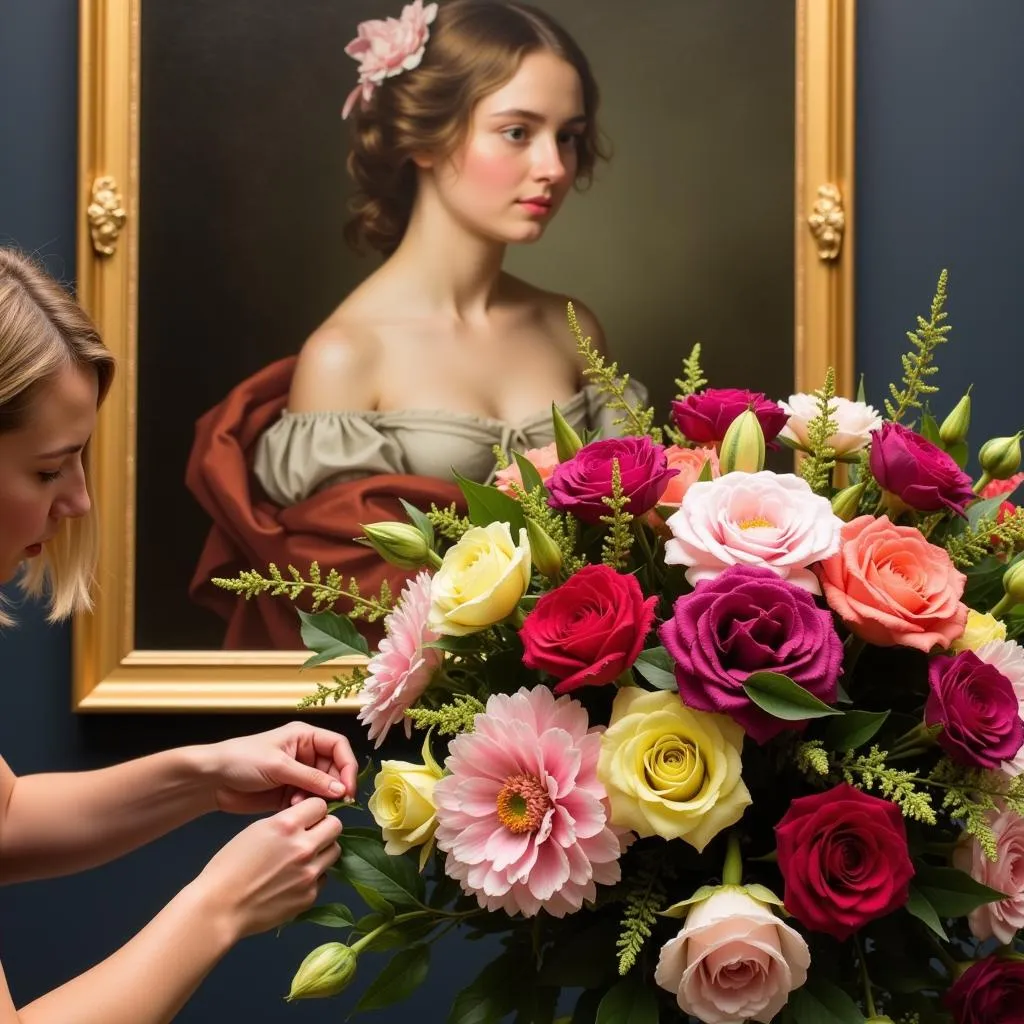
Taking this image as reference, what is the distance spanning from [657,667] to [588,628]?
0.20 feet

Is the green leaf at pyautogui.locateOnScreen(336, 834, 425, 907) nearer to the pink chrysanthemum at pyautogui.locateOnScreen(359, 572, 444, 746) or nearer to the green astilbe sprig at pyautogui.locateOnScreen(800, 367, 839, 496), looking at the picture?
the pink chrysanthemum at pyautogui.locateOnScreen(359, 572, 444, 746)

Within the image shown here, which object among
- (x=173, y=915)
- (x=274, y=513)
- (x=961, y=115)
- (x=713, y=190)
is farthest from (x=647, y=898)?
(x=961, y=115)

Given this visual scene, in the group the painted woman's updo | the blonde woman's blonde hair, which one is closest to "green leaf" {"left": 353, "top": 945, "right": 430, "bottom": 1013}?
the blonde woman's blonde hair

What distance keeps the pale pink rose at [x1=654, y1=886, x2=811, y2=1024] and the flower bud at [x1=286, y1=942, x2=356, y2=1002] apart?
8.1 inches

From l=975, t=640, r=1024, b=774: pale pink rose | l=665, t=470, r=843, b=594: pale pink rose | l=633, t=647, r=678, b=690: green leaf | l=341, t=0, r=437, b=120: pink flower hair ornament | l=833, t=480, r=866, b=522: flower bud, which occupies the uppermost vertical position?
l=341, t=0, r=437, b=120: pink flower hair ornament

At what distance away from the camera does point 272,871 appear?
2.85ft

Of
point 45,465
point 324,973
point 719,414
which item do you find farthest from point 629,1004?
point 45,465

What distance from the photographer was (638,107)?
67.1 inches

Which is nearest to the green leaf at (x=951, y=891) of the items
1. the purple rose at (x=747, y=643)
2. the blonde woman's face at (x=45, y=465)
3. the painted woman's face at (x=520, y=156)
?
the purple rose at (x=747, y=643)

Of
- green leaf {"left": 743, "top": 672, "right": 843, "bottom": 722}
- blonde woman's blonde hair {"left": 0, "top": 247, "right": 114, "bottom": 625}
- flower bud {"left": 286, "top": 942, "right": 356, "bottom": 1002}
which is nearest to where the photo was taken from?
green leaf {"left": 743, "top": 672, "right": 843, "bottom": 722}

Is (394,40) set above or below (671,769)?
above

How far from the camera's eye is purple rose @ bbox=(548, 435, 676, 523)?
73cm

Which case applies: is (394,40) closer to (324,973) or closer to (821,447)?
(821,447)

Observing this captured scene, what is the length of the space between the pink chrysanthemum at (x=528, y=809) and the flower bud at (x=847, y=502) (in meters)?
0.22
